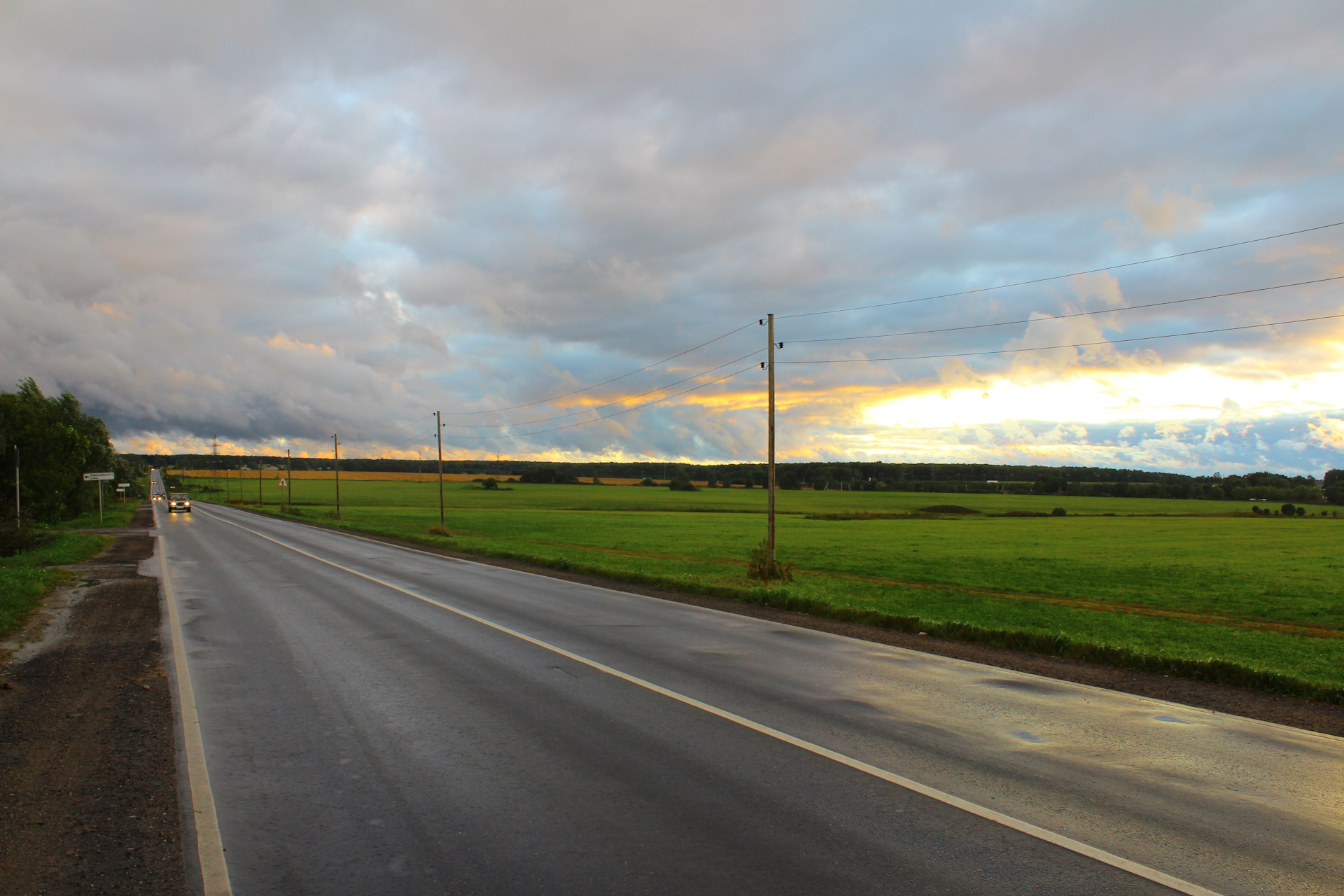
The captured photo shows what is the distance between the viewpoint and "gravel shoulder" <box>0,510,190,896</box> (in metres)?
4.79

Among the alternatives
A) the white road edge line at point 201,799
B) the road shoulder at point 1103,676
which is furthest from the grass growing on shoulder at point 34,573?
the road shoulder at point 1103,676

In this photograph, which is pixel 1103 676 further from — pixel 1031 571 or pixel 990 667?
pixel 1031 571

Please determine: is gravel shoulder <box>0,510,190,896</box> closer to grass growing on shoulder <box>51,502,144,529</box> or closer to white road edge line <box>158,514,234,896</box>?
white road edge line <box>158,514,234,896</box>

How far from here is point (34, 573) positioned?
70.1 ft

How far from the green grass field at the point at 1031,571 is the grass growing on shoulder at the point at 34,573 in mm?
13810

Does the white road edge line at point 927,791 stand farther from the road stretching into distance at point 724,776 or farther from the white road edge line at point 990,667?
the white road edge line at point 990,667

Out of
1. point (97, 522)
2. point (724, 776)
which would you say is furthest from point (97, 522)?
point (724, 776)

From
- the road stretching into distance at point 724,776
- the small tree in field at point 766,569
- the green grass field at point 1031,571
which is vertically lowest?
the green grass field at point 1031,571

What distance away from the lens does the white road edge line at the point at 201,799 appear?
470cm

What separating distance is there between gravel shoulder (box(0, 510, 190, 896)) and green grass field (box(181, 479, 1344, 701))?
12034mm

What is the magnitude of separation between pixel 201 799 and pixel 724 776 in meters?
4.14

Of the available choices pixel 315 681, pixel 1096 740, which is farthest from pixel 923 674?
pixel 315 681

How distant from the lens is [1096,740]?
7531 mm

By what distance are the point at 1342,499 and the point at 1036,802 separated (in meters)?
162
